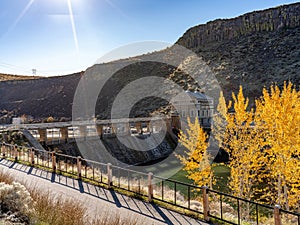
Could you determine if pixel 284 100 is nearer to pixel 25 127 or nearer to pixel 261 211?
pixel 261 211

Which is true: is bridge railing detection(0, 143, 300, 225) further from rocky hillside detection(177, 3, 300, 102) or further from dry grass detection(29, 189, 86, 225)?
rocky hillside detection(177, 3, 300, 102)

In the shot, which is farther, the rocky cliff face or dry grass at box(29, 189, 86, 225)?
the rocky cliff face

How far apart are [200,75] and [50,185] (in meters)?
56.1

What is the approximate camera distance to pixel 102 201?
9016mm

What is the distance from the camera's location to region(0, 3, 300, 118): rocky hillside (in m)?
55.3

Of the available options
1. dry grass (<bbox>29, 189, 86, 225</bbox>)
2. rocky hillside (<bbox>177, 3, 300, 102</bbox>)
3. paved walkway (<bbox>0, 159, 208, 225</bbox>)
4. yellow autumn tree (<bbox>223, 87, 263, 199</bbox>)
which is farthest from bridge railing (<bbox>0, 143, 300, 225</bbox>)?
rocky hillside (<bbox>177, 3, 300, 102</bbox>)

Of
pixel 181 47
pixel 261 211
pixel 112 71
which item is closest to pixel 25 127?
pixel 261 211

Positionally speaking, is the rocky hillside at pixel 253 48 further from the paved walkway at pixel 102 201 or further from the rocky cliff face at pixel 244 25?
the paved walkway at pixel 102 201

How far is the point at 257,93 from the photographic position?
49562mm

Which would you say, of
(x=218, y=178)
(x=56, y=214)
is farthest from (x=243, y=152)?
(x=56, y=214)

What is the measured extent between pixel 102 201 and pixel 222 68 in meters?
57.1

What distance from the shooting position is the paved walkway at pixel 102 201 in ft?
25.2

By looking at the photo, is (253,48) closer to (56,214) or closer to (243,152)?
(243,152)

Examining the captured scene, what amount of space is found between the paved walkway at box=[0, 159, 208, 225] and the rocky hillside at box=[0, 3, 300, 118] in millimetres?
43234
